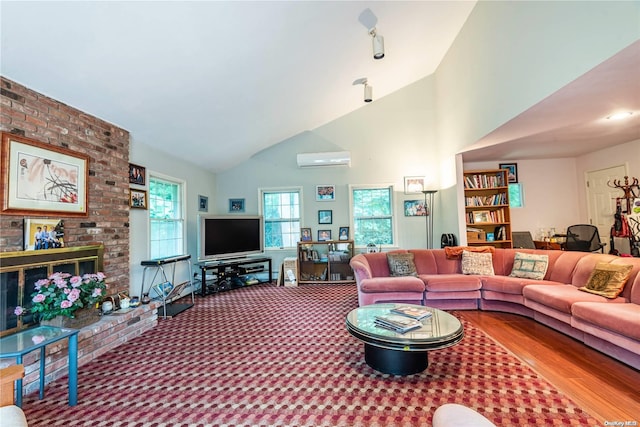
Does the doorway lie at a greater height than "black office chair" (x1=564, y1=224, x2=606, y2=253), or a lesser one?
greater

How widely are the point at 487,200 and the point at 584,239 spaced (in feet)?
5.03

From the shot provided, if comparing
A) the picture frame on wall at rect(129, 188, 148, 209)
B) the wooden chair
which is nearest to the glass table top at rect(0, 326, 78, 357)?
the wooden chair

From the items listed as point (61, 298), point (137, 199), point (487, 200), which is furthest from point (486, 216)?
point (61, 298)

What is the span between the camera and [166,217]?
15.0ft

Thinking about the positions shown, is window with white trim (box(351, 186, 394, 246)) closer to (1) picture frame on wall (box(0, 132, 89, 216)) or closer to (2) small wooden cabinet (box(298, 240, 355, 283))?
(2) small wooden cabinet (box(298, 240, 355, 283))

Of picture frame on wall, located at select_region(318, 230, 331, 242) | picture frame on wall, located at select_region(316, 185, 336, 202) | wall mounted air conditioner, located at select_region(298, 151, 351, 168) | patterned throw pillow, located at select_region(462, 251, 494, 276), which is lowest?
patterned throw pillow, located at select_region(462, 251, 494, 276)

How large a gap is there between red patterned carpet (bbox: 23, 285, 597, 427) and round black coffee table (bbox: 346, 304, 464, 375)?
9 centimetres

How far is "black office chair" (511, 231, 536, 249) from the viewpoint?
511cm

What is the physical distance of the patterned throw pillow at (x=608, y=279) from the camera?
2783 millimetres

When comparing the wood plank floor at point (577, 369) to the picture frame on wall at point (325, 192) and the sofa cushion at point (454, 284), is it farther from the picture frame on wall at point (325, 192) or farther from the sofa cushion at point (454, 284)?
the picture frame on wall at point (325, 192)

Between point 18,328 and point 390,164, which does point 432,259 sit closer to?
point 390,164

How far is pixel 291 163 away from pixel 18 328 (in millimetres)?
4732

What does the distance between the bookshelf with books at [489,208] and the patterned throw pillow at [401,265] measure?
1607mm

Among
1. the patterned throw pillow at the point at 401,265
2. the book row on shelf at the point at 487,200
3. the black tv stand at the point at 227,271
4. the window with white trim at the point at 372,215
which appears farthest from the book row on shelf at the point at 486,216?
the black tv stand at the point at 227,271
